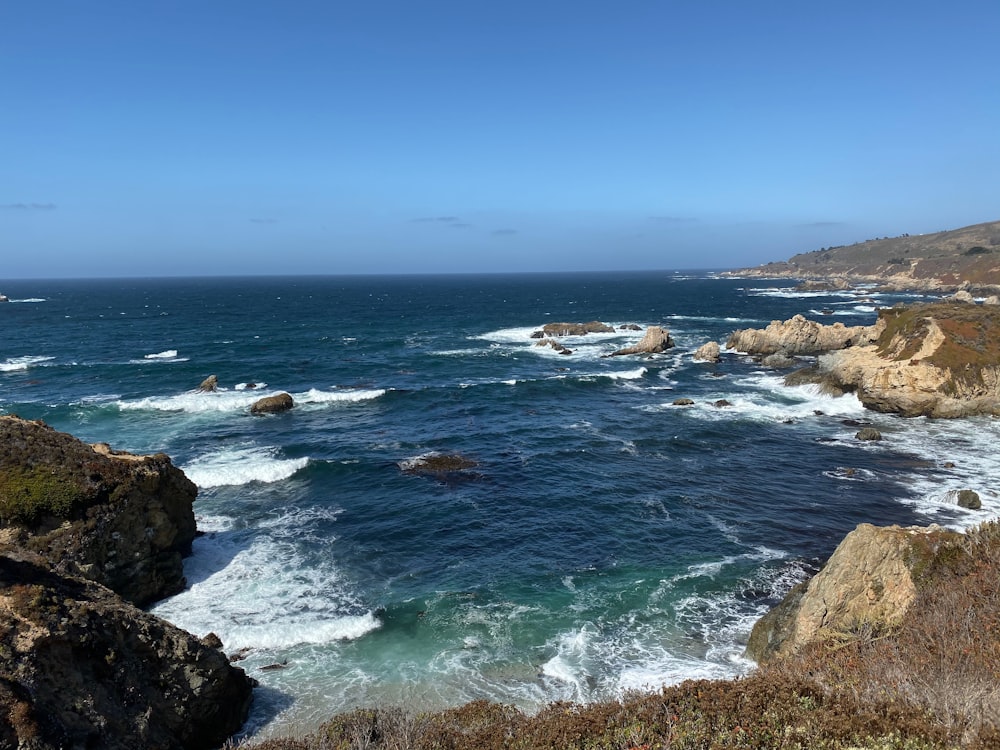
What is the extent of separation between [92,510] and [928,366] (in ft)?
177

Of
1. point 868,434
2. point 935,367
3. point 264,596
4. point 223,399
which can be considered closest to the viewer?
point 264,596

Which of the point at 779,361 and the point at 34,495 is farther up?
the point at 779,361

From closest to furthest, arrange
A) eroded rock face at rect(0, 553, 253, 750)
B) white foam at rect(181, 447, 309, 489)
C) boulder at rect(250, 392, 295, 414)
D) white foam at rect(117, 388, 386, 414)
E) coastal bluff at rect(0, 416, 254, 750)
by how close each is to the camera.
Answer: eroded rock face at rect(0, 553, 253, 750) < coastal bluff at rect(0, 416, 254, 750) < white foam at rect(181, 447, 309, 489) < boulder at rect(250, 392, 295, 414) < white foam at rect(117, 388, 386, 414)

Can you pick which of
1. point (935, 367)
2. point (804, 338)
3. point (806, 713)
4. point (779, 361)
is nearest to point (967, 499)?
point (935, 367)

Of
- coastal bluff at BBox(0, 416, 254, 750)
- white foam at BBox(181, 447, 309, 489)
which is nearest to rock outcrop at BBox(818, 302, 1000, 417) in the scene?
white foam at BBox(181, 447, 309, 489)

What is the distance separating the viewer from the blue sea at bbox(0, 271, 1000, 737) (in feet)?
62.4

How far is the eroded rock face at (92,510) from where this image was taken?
67.8ft

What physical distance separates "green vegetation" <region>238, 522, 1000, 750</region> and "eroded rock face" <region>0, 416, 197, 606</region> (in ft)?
46.1

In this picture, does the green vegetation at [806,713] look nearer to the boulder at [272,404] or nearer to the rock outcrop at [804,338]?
the boulder at [272,404]

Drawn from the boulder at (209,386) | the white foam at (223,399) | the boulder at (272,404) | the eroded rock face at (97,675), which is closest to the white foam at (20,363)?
the white foam at (223,399)

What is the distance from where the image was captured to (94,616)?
525 inches

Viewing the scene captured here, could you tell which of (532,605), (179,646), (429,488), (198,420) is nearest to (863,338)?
(429,488)

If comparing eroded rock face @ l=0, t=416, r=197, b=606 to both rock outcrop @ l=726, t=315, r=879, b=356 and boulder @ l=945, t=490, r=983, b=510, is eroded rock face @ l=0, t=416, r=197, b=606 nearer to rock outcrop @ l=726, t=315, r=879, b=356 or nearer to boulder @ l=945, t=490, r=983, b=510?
boulder @ l=945, t=490, r=983, b=510

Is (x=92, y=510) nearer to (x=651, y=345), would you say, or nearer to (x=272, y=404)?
(x=272, y=404)
